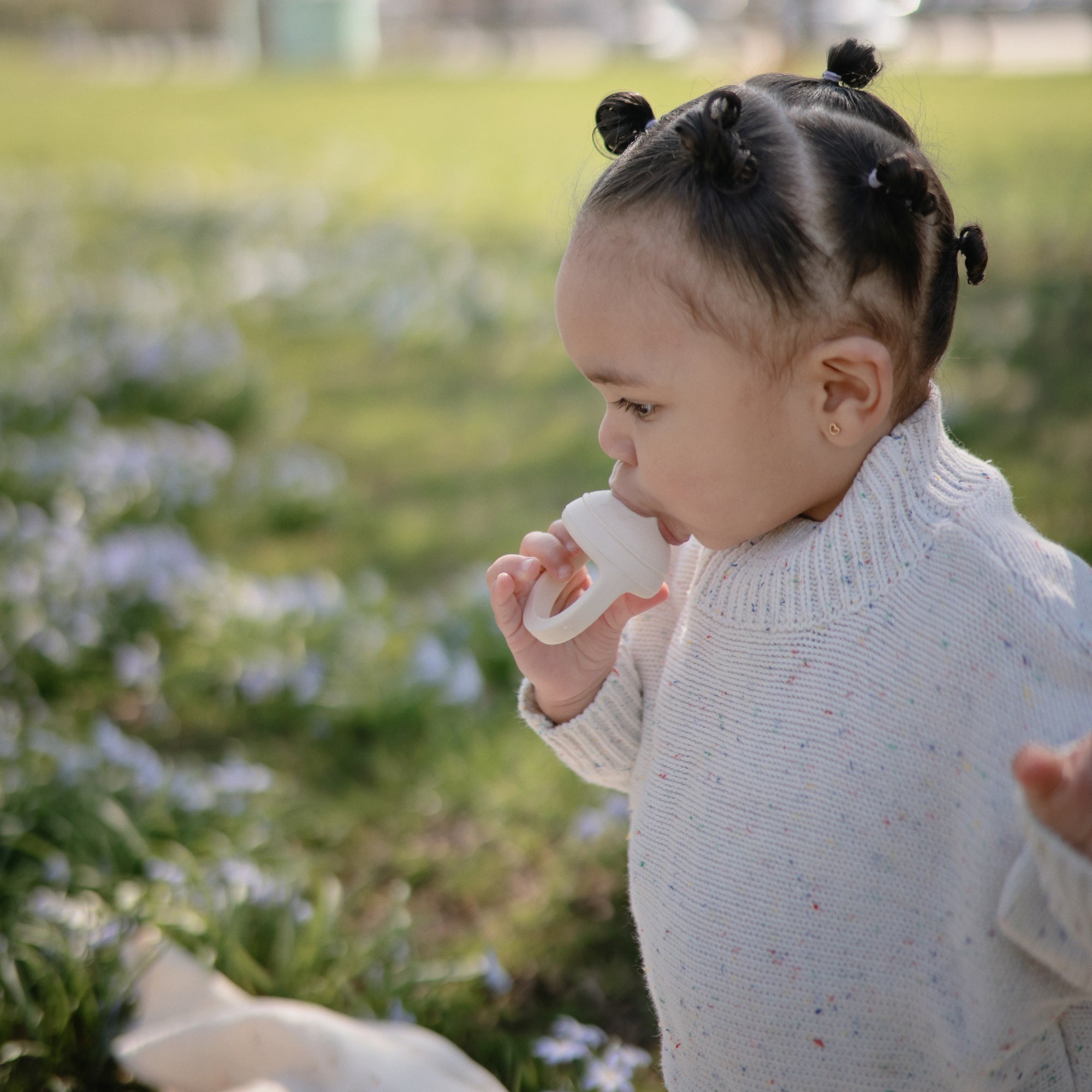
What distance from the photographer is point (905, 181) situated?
1201 millimetres

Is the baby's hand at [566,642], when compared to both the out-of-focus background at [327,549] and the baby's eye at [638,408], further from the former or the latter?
the out-of-focus background at [327,549]

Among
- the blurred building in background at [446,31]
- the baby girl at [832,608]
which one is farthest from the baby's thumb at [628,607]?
the blurred building in background at [446,31]

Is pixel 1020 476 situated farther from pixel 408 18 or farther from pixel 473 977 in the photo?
pixel 408 18

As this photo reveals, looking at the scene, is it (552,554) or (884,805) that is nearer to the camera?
(884,805)

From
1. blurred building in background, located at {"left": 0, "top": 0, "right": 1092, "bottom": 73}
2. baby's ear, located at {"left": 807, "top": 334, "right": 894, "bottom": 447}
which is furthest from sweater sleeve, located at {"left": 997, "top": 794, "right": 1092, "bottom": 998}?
blurred building in background, located at {"left": 0, "top": 0, "right": 1092, "bottom": 73}

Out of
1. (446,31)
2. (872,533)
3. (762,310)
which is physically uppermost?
(762,310)

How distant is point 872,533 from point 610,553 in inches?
11.0

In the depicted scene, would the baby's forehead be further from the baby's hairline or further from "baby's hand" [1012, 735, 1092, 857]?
"baby's hand" [1012, 735, 1092, 857]

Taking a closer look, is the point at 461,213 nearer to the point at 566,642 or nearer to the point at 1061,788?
the point at 566,642

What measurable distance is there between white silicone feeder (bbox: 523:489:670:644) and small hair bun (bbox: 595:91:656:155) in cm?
41

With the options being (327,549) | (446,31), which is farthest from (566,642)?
(446,31)

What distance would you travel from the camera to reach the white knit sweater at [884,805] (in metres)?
1.24

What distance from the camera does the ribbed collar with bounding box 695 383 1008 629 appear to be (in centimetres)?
131

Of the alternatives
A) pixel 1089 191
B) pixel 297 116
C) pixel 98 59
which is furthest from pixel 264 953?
pixel 98 59
